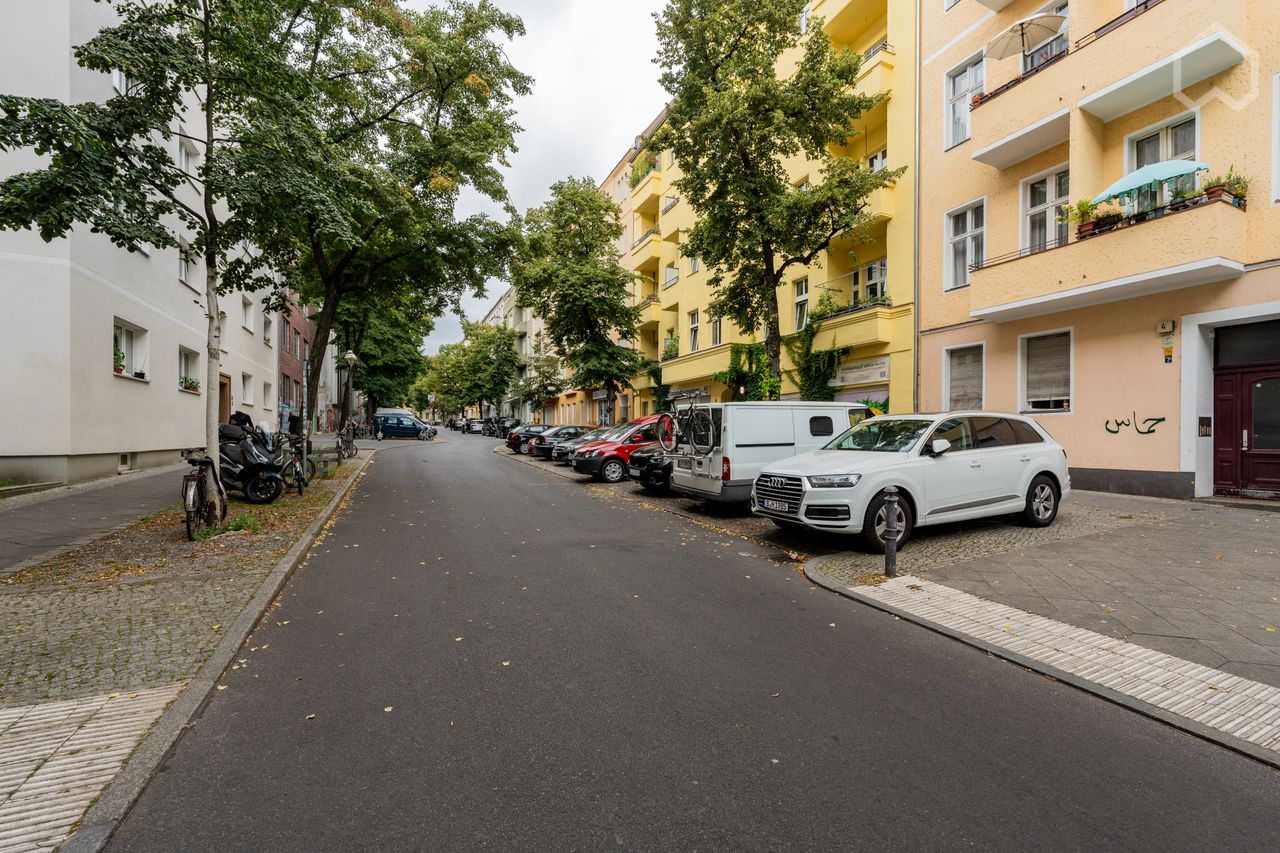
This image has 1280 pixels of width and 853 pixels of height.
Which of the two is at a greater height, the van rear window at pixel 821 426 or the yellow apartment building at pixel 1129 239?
the yellow apartment building at pixel 1129 239

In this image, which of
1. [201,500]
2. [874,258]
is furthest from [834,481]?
[874,258]

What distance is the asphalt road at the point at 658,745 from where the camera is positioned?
2.48m

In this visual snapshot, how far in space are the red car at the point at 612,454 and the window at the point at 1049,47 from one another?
460 inches

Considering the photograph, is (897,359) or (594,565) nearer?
(594,565)

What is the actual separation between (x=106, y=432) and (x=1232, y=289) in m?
21.1

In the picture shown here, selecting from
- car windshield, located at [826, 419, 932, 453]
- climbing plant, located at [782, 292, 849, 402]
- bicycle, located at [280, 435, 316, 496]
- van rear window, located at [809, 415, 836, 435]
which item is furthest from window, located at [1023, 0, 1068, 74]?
bicycle, located at [280, 435, 316, 496]

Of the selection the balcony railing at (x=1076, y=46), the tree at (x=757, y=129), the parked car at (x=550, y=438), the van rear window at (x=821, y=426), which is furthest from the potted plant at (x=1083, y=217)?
the parked car at (x=550, y=438)

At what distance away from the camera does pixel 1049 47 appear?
1316cm

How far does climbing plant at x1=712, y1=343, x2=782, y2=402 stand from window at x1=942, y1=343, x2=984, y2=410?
5729 mm

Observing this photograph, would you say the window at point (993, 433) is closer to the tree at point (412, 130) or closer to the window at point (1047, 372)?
the window at point (1047, 372)

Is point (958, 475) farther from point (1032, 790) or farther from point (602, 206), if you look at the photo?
point (602, 206)

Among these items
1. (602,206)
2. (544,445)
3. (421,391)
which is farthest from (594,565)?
(421,391)

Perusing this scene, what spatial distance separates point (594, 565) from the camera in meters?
6.95

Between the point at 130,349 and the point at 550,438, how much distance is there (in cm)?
1365
